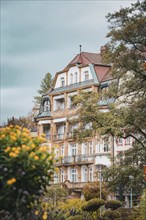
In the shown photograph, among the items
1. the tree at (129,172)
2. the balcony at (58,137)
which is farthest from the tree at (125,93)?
the balcony at (58,137)

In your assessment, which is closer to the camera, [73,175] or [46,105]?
[73,175]

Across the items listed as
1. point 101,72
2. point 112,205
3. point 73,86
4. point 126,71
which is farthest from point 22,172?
point 73,86

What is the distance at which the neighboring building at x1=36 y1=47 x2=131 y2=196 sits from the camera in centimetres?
6688

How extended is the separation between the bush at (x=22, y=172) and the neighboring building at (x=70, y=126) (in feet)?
171

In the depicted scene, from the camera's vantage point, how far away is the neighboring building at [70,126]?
6688 cm

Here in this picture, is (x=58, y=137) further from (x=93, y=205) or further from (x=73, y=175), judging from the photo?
(x=93, y=205)

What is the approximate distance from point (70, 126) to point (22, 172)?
5749 cm

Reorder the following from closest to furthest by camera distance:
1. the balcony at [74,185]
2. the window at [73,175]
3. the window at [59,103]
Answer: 1. the balcony at [74,185]
2. the window at [73,175]
3. the window at [59,103]

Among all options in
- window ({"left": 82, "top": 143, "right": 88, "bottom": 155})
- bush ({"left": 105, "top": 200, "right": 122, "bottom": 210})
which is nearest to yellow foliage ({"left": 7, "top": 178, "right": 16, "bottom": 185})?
bush ({"left": 105, "top": 200, "right": 122, "bottom": 210})

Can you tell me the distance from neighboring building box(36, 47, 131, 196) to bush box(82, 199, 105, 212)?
28.9 metres

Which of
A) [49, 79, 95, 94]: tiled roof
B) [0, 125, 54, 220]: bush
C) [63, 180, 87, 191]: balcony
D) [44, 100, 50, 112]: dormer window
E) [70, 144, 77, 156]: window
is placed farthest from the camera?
[44, 100, 50, 112]: dormer window

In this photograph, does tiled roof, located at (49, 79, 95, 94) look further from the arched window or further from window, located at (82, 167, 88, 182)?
window, located at (82, 167, 88, 182)

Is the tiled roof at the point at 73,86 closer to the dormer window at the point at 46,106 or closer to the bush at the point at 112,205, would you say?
the dormer window at the point at 46,106

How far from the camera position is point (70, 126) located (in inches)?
2662
